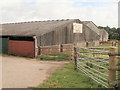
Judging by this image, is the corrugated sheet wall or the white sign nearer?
the corrugated sheet wall

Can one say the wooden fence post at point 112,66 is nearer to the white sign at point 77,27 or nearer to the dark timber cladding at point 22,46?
the dark timber cladding at point 22,46

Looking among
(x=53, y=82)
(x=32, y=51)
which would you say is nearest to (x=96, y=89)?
(x=53, y=82)

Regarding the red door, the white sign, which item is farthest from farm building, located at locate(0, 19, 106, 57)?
the white sign

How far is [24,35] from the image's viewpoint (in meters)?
23.2

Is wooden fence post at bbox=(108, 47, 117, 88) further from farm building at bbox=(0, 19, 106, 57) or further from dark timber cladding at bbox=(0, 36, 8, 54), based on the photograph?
dark timber cladding at bbox=(0, 36, 8, 54)

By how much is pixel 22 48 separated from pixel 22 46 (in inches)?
9.3

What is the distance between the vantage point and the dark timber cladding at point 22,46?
22.2 meters

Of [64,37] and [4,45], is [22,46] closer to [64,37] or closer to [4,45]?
[4,45]

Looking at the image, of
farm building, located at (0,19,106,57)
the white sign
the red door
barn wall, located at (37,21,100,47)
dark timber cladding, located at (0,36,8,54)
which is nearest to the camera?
the red door

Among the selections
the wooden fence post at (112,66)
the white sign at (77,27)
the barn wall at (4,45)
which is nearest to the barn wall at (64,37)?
the white sign at (77,27)

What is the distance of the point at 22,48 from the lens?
912 inches

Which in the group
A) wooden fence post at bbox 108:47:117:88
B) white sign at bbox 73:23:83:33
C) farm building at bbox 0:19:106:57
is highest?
white sign at bbox 73:23:83:33

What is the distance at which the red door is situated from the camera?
2217 cm

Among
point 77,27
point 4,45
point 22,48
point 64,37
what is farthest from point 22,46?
point 77,27
